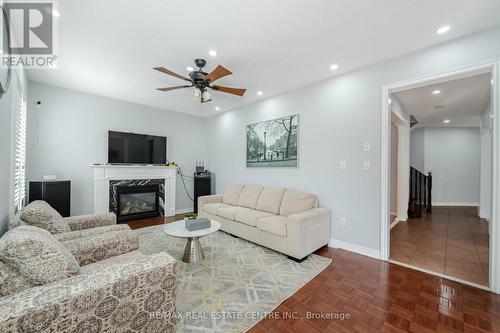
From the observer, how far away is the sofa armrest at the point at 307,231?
105 inches

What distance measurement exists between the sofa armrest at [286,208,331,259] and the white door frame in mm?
752

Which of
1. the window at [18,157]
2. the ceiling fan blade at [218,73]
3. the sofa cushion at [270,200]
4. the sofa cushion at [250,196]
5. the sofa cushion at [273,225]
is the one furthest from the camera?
the sofa cushion at [250,196]

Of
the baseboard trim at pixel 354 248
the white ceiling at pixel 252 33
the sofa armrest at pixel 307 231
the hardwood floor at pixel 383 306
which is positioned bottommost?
the hardwood floor at pixel 383 306

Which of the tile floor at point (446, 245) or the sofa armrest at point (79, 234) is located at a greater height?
the sofa armrest at point (79, 234)

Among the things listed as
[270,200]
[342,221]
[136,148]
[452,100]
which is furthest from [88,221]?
[452,100]

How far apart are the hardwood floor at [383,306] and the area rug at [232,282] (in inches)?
5.2

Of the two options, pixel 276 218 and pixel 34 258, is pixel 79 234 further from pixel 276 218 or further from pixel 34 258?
pixel 276 218

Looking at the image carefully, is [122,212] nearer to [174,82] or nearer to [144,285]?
[174,82]

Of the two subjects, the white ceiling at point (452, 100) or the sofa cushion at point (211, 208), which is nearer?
the white ceiling at point (452, 100)

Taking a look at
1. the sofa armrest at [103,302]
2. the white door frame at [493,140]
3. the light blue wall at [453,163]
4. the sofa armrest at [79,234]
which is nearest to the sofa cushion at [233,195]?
the sofa armrest at [79,234]

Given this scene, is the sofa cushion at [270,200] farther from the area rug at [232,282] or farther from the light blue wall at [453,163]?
the light blue wall at [453,163]

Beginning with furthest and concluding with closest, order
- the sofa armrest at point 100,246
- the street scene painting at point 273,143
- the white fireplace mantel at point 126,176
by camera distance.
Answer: the white fireplace mantel at point 126,176, the street scene painting at point 273,143, the sofa armrest at point 100,246

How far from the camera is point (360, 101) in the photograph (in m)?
3.00

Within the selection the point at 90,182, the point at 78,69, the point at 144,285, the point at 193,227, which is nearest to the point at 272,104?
the point at 193,227
